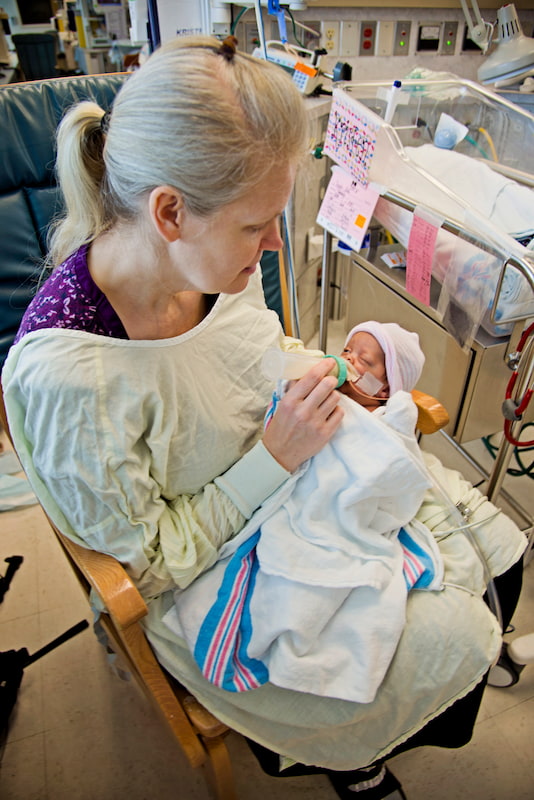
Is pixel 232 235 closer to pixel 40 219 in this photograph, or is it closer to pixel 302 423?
pixel 302 423

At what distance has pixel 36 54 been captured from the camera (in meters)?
4.67

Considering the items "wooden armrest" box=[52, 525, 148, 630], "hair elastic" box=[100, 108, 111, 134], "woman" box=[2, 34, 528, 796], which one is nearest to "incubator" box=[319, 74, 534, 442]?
"woman" box=[2, 34, 528, 796]

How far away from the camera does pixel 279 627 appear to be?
2.64 feet

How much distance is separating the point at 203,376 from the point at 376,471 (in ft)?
1.14

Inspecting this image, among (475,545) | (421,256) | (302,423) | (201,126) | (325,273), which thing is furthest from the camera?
(325,273)

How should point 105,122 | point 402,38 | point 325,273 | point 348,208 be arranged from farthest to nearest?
point 402,38, point 325,273, point 348,208, point 105,122

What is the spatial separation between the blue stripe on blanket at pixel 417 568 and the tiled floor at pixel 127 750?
619 mm

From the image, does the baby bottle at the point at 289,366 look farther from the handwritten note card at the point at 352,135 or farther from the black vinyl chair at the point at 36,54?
the black vinyl chair at the point at 36,54

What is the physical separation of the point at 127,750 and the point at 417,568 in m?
0.89

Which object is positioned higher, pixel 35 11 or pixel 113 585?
pixel 35 11

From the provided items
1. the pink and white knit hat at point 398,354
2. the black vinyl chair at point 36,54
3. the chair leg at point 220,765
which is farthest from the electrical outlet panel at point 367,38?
the black vinyl chair at point 36,54

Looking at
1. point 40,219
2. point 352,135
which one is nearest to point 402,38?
point 352,135

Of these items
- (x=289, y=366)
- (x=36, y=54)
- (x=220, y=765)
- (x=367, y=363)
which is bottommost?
(x=220, y=765)

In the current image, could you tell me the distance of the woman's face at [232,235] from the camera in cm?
71
